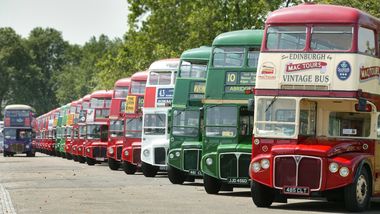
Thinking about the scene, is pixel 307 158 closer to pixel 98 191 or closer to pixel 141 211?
pixel 141 211

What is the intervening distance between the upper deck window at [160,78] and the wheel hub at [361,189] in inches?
579

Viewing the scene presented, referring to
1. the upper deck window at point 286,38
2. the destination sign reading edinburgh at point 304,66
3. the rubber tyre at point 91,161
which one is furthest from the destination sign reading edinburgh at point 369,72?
the rubber tyre at point 91,161

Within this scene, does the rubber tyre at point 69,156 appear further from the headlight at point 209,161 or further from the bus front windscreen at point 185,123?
the headlight at point 209,161

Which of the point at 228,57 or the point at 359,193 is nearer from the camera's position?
the point at 359,193

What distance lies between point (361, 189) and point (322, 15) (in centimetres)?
345

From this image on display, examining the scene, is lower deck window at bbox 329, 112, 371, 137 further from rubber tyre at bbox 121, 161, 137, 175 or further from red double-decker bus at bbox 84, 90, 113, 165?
red double-decker bus at bbox 84, 90, 113, 165

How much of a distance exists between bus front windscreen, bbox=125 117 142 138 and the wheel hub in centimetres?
1870

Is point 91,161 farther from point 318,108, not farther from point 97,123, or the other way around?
point 318,108

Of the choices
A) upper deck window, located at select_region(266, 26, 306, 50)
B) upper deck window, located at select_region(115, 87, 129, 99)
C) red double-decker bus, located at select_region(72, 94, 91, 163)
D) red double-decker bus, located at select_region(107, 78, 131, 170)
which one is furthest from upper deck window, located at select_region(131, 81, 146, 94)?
upper deck window, located at select_region(266, 26, 306, 50)

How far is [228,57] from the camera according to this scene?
84.9 feet

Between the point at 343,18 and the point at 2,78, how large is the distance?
377ft

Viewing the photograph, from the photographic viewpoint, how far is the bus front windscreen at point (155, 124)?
1367 inches

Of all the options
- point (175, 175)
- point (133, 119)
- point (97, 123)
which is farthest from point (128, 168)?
point (97, 123)

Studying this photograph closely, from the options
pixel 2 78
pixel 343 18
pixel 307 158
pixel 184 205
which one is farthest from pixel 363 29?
pixel 2 78
